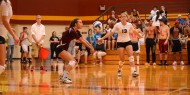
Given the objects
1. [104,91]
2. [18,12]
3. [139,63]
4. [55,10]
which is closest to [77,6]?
[55,10]

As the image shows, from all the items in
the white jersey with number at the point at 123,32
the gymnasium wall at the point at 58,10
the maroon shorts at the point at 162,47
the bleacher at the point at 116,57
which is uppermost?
the gymnasium wall at the point at 58,10

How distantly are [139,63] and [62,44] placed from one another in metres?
11.6

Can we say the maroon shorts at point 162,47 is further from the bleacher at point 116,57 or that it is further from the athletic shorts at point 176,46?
the bleacher at point 116,57

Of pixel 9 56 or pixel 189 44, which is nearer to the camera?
pixel 189 44

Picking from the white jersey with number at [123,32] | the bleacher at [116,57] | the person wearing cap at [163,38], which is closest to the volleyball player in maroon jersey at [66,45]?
the white jersey with number at [123,32]

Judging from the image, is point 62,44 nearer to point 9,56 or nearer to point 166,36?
point 166,36

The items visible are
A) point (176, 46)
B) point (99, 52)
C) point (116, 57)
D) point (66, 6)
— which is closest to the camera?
point (176, 46)

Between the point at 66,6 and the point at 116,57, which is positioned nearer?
the point at 116,57

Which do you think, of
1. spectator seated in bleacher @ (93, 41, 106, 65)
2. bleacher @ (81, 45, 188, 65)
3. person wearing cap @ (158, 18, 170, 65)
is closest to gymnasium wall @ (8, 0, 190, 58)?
bleacher @ (81, 45, 188, 65)

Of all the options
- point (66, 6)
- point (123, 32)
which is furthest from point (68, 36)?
point (66, 6)

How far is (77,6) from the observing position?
111 ft

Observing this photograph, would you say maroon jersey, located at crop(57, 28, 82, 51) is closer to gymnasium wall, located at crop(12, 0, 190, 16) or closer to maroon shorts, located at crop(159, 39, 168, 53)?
maroon shorts, located at crop(159, 39, 168, 53)

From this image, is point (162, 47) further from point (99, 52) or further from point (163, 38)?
point (99, 52)

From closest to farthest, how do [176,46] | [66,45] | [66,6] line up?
1. [66,45]
2. [176,46]
3. [66,6]
